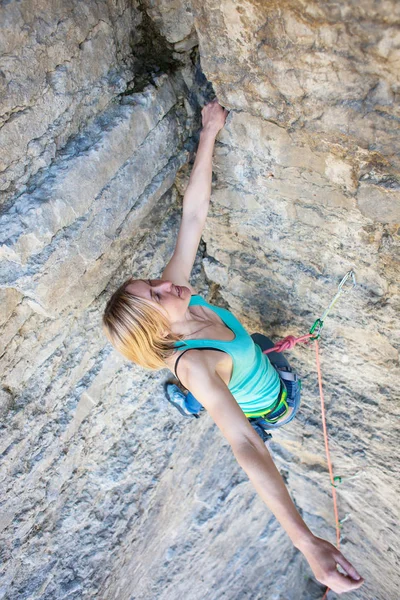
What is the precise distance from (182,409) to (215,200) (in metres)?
1.04

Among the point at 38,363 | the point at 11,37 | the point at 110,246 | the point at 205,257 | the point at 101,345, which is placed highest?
the point at 205,257

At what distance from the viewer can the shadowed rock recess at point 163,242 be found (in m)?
1.68

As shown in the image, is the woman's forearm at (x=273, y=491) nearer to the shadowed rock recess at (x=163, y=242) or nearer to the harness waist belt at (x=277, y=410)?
the harness waist belt at (x=277, y=410)

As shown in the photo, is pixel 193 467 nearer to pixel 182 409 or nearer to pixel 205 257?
pixel 182 409

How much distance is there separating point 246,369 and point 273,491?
610 mm

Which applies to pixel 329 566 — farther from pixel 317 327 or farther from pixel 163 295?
pixel 317 327

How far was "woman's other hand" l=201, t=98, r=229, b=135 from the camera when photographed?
2125 mm

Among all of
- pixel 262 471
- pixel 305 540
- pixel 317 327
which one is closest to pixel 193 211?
pixel 317 327

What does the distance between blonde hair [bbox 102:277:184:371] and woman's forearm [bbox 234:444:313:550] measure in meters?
0.50

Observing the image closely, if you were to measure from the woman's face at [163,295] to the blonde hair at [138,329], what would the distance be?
0.06ft

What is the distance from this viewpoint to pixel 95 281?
2182 mm

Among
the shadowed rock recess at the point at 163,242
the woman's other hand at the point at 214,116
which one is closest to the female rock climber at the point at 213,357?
the woman's other hand at the point at 214,116

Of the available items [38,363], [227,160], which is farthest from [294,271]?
[38,363]

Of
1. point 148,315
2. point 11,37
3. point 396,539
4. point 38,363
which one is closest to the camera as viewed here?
point 11,37
